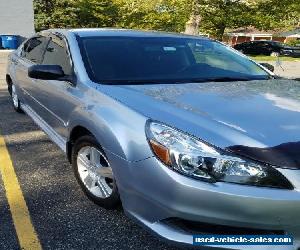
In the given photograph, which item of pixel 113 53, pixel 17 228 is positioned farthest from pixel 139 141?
pixel 113 53

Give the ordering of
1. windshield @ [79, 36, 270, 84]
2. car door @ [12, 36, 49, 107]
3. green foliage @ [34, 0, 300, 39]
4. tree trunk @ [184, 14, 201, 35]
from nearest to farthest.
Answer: windshield @ [79, 36, 270, 84], car door @ [12, 36, 49, 107], tree trunk @ [184, 14, 201, 35], green foliage @ [34, 0, 300, 39]

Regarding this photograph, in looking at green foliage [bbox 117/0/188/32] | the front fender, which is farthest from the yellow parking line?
green foliage [bbox 117/0/188/32]

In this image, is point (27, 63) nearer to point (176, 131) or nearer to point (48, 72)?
point (48, 72)

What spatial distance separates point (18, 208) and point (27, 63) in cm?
250

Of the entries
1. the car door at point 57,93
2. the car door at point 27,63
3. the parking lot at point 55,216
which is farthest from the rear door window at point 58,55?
the parking lot at point 55,216

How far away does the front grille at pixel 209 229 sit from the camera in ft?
7.97

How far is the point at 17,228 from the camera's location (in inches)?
126

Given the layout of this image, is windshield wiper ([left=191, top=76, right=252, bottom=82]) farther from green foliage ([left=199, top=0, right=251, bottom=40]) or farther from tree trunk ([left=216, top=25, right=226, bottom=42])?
tree trunk ([left=216, top=25, right=226, bottom=42])

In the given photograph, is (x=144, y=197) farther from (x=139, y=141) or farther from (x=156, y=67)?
(x=156, y=67)

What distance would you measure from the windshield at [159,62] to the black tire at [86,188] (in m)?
0.53

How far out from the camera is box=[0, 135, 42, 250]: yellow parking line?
303cm

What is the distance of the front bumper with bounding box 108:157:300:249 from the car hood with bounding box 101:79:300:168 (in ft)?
0.64

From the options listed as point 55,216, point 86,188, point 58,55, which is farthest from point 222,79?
point 55,216

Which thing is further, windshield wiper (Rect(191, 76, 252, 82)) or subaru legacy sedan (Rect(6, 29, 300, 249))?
windshield wiper (Rect(191, 76, 252, 82))
